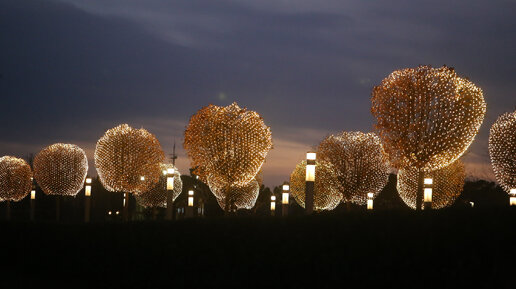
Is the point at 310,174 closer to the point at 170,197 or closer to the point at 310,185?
the point at 310,185

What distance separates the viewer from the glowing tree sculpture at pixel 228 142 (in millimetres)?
25359

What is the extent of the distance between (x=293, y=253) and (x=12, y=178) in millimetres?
34712

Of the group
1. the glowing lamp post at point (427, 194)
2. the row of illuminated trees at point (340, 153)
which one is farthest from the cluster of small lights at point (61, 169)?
the glowing lamp post at point (427, 194)

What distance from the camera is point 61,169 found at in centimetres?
3494

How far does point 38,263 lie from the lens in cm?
1504

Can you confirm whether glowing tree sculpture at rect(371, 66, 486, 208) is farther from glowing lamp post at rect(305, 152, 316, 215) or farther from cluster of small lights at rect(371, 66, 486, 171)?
glowing lamp post at rect(305, 152, 316, 215)

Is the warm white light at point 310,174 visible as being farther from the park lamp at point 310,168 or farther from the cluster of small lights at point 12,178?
the cluster of small lights at point 12,178

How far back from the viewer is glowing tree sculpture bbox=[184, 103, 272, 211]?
25.4 m

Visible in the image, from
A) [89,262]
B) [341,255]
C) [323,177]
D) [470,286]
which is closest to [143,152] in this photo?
[323,177]

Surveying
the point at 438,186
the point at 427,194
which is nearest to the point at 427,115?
the point at 427,194

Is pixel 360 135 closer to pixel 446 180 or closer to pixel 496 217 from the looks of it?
pixel 446 180

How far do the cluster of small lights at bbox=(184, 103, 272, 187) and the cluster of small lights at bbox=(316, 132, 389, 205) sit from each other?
12.3 metres

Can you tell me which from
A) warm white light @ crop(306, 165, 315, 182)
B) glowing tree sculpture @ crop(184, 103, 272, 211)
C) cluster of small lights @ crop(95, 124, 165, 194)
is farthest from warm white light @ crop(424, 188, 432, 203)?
cluster of small lights @ crop(95, 124, 165, 194)

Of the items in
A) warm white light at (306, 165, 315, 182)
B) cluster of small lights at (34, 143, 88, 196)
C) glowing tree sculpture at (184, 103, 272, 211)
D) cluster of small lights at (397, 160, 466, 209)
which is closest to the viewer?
warm white light at (306, 165, 315, 182)
